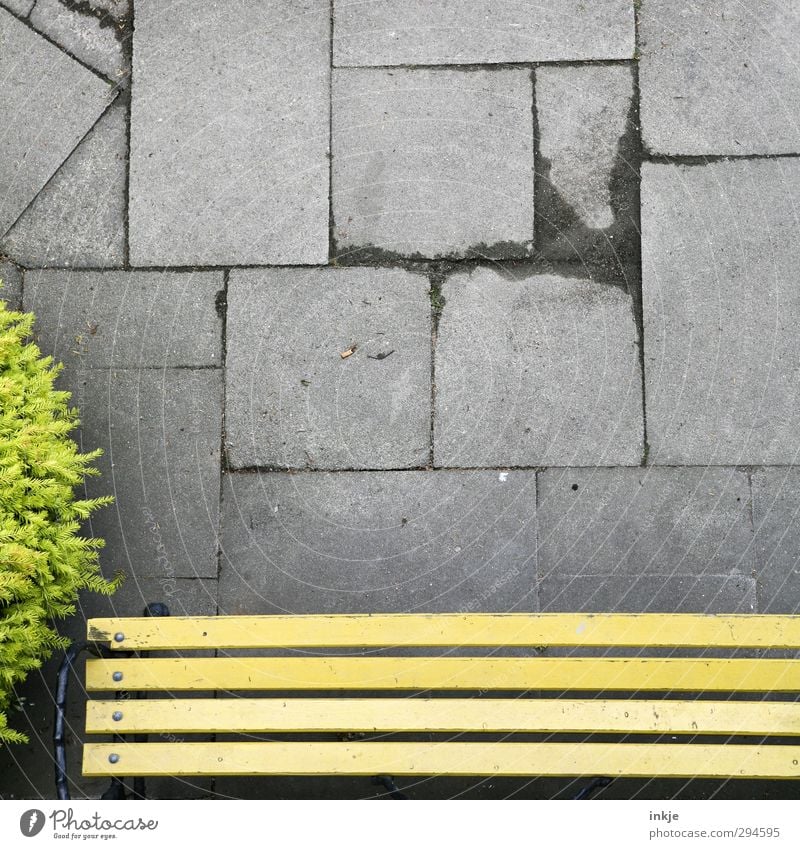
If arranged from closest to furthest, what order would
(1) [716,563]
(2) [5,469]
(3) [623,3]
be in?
(2) [5,469], (1) [716,563], (3) [623,3]

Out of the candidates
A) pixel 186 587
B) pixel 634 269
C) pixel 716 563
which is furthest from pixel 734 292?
pixel 186 587

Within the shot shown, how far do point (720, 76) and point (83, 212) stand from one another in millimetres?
2923

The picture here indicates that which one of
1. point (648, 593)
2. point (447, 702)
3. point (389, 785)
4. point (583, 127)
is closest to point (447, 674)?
point (447, 702)

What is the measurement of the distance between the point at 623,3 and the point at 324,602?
2.98 metres

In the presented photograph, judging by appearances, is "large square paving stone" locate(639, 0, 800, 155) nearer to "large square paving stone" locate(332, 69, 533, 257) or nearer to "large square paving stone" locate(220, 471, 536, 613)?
"large square paving stone" locate(332, 69, 533, 257)

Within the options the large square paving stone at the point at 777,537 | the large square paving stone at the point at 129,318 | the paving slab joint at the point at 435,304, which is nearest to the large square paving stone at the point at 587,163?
the paving slab joint at the point at 435,304

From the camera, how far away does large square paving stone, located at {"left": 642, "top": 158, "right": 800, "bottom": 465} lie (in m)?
3.83

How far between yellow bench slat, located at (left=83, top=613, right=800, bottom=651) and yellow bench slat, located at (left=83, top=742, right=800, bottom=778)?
1.10ft

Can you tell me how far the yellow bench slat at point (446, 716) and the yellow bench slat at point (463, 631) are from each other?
7.7 inches

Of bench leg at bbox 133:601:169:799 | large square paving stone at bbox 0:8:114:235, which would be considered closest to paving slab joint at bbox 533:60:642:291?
large square paving stone at bbox 0:8:114:235

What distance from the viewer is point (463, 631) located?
311 centimetres

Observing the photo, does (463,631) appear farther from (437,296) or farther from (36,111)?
(36,111)

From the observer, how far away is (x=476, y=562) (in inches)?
149

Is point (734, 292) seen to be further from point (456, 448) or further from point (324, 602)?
point (324, 602)
